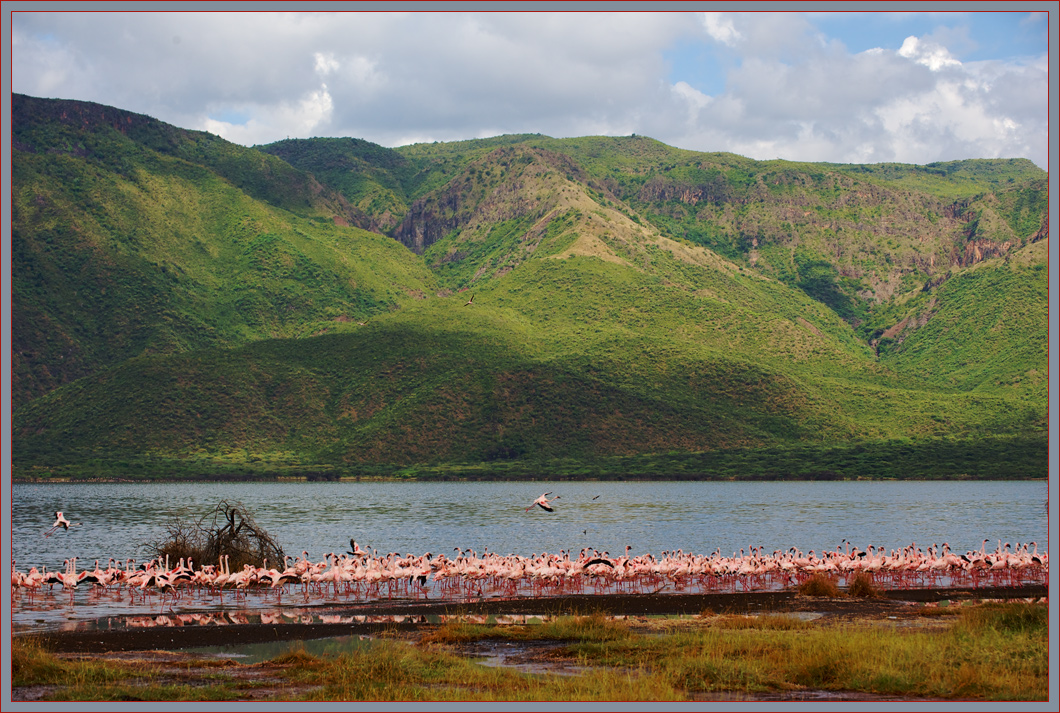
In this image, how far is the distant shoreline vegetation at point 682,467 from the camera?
11638 cm

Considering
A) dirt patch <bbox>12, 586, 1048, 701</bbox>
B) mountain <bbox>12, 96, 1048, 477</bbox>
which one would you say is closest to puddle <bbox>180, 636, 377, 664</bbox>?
dirt patch <bbox>12, 586, 1048, 701</bbox>

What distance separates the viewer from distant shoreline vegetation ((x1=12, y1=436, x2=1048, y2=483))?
116375mm

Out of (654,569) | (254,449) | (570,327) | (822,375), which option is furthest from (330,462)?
(654,569)

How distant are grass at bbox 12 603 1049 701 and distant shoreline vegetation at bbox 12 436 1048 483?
97.4 m

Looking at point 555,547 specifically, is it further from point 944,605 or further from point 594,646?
point 594,646

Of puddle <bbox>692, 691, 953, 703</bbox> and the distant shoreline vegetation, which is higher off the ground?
puddle <bbox>692, 691, 953, 703</bbox>

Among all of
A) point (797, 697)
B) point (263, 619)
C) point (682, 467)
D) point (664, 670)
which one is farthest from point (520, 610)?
point (682, 467)

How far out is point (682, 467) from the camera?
11862cm

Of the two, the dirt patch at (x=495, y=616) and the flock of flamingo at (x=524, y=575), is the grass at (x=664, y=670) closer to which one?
the dirt patch at (x=495, y=616)

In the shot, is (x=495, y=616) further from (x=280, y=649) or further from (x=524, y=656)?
(x=280, y=649)

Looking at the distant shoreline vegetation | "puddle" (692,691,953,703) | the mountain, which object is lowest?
the distant shoreline vegetation

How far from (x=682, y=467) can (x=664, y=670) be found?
338 ft

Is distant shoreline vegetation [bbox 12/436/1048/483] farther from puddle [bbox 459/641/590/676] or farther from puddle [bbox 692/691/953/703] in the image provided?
puddle [bbox 692/691/953/703]

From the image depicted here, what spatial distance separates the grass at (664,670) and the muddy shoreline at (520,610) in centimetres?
261
